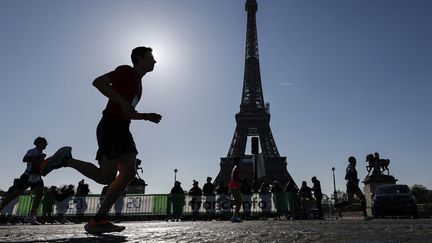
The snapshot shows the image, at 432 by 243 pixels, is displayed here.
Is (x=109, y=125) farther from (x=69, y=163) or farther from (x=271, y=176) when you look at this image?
(x=271, y=176)

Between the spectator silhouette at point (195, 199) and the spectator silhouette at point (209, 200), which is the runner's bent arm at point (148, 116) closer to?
the spectator silhouette at point (209, 200)

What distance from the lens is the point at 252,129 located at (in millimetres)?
62062

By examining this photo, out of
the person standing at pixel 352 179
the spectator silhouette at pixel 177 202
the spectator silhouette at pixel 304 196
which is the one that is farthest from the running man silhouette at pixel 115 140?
the spectator silhouette at pixel 304 196

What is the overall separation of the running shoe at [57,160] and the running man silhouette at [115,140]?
0.68ft

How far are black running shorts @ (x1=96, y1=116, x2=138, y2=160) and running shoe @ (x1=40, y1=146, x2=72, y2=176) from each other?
641mm

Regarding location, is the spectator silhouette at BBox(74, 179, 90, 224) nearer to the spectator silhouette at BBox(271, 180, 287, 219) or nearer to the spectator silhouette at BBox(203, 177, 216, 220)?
the spectator silhouette at BBox(203, 177, 216, 220)

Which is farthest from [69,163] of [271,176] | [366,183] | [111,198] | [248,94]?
[248,94]

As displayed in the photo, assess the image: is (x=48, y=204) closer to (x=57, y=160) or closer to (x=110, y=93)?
(x=57, y=160)

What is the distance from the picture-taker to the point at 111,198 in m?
3.56

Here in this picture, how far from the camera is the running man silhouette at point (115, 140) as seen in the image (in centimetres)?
352

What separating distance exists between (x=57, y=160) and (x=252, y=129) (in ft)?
192

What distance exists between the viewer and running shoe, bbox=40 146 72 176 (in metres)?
4.09

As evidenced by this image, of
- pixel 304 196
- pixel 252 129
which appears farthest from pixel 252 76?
pixel 304 196

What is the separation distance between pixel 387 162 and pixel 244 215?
11446 mm
